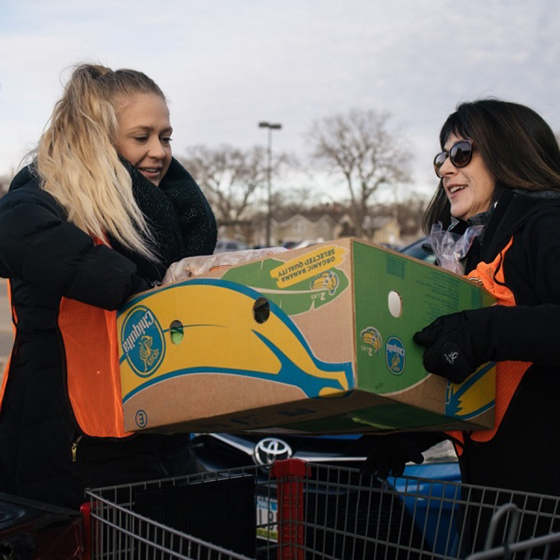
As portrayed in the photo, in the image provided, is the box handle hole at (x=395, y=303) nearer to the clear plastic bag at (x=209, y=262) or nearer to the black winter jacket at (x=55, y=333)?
the clear plastic bag at (x=209, y=262)

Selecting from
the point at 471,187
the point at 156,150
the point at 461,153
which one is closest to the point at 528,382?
the point at 471,187

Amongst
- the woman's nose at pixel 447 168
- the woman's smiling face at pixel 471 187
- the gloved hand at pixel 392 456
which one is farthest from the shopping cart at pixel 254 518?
the woman's nose at pixel 447 168

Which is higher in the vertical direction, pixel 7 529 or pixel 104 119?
pixel 104 119

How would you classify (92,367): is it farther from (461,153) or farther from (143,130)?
(461,153)

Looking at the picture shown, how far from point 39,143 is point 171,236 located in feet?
1.55

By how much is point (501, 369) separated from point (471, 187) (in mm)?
568

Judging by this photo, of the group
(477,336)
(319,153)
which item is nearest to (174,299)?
(477,336)

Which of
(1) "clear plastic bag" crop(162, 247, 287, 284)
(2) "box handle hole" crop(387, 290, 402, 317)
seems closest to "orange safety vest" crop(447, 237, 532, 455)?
(2) "box handle hole" crop(387, 290, 402, 317)

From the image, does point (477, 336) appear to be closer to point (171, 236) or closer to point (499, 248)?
point (499, 248)

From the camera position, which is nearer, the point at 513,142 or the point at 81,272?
the point at 81,272

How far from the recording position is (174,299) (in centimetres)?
192

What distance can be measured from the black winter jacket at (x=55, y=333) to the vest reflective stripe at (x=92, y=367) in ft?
0.11

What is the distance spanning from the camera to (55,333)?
7.14ft

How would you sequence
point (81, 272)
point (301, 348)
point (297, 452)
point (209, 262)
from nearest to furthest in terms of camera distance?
point (301, 348), point (81, 272), point (209, 262), point (297, 452)
